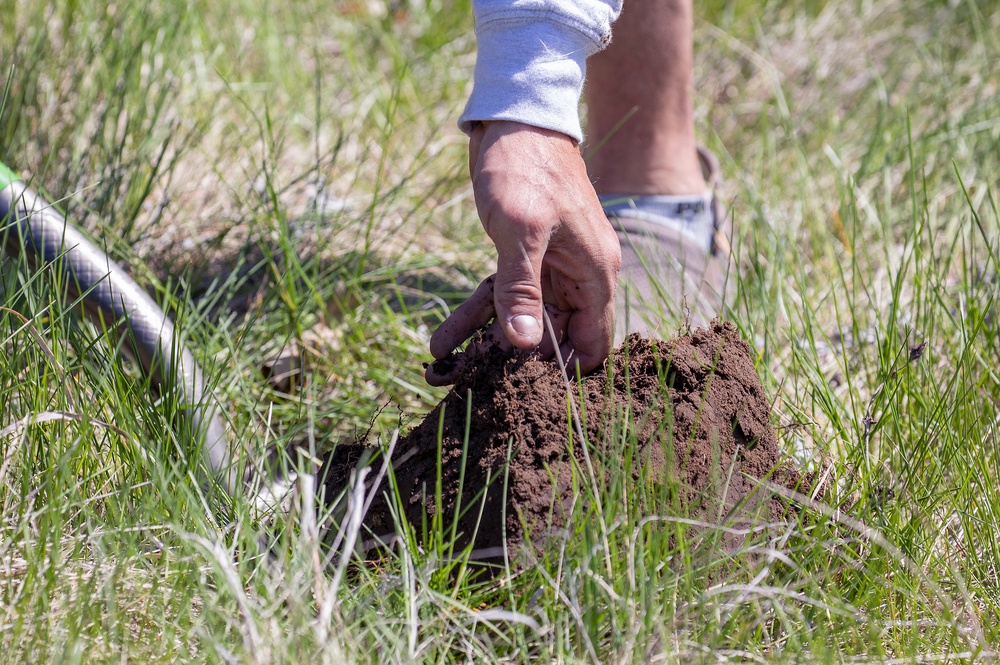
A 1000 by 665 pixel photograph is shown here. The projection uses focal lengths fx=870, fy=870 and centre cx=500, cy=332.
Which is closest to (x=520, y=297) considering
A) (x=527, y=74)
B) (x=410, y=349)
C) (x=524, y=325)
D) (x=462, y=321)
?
(x=524, y=325)

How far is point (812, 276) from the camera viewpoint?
7.70 feet

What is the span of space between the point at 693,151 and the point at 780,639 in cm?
142

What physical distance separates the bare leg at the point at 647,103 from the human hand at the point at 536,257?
0.83 metres

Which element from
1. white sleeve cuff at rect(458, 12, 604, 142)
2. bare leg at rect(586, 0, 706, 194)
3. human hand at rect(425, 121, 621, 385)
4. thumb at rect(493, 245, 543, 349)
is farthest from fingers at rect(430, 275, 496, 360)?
bare leg at rect(586, 0, 706, 194)

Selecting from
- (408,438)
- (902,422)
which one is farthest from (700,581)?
(902,422)

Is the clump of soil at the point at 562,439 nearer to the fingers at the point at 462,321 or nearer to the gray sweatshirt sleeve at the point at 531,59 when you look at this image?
the fingers at the point at 462,321

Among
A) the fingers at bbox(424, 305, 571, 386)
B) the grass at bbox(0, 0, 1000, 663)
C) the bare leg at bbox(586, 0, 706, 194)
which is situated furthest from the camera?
the bare leg at bbox(586, 0, 706, 194)

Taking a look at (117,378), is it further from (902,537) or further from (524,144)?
(902,537)

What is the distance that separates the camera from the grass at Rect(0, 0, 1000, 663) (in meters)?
1.08

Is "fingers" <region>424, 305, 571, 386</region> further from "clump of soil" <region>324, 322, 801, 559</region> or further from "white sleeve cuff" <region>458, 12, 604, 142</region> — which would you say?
"white sleeve cuff" <region>458, 12, 604, 142</region>

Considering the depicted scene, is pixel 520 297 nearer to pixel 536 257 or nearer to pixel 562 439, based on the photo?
pixel 536 257

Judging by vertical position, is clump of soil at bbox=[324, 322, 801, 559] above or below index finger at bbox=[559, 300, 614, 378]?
below

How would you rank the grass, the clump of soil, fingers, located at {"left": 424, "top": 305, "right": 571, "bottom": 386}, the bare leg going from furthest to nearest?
the bare leg → fingers, located at {"left": 424, "top": 305, "right": 571, "bottom": 386} → the clump of soil → the grass

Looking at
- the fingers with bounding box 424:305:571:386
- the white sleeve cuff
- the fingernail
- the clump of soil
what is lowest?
the clump of soil
